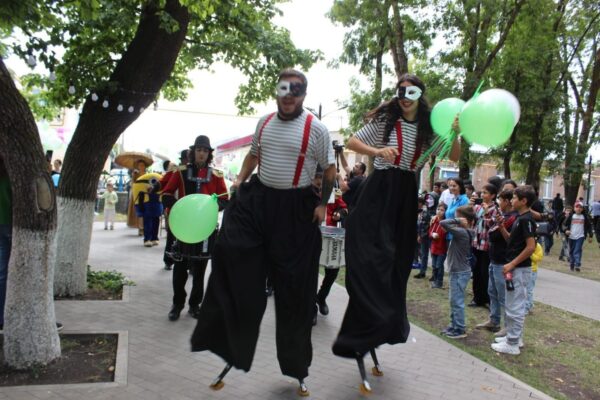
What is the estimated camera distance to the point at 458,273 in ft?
19.7

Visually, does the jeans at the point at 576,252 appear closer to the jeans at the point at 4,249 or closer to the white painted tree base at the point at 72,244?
the white painted tree base at the point at 72,244

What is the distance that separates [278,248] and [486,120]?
5.58ft

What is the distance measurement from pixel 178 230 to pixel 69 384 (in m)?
1.42

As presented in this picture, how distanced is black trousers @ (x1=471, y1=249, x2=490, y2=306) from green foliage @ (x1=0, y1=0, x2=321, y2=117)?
4682 millimetres

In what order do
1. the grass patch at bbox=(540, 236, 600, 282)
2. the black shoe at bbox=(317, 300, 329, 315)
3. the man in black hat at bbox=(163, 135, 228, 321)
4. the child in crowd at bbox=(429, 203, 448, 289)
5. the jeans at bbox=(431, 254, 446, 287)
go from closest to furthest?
the man in black hat at bbox=(163, 135, 228, 321)
the black shoe at bbox=(317, 300, 329, 315)
the child in crowd at bbox=(429, 203, 448, 289)
the jeans at bbox=(431, 254, 446, 287)
the grass patch at bbox=(540, 236, 600, 282)

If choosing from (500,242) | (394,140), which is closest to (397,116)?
(394,140)

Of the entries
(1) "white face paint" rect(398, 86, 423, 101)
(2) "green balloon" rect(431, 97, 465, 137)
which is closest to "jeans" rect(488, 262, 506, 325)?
(2) "green balloon" rect(431, 97, 465, 137)

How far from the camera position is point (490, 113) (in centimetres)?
341

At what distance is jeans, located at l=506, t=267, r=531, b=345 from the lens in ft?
18.1

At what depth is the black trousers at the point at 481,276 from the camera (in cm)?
770

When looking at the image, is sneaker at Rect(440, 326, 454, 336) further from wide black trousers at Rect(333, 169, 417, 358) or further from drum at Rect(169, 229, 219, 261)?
drum at Rect(169, 229, 219, 261)

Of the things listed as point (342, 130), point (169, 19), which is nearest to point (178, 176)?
point (169, 19)

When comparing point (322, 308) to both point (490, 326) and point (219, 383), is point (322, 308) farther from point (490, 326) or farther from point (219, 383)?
point (219, 383)

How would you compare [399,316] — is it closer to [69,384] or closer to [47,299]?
[69,384]
